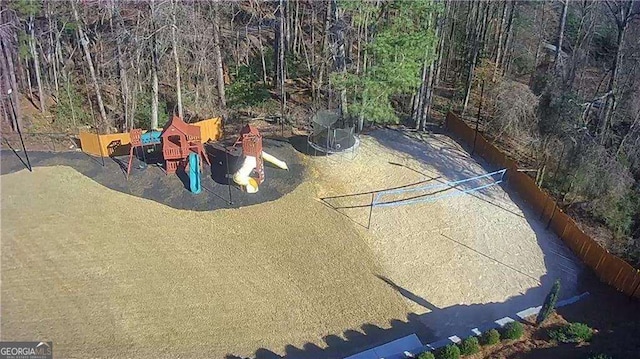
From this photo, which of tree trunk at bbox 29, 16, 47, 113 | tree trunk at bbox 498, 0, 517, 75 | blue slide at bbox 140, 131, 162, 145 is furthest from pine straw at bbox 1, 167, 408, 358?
tree trunk at bbox 498, 0, 517, 75

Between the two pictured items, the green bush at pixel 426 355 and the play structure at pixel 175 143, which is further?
the play structure at pixel 175 143

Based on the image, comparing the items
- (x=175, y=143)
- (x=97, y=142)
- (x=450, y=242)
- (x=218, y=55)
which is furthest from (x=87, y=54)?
(x=450, y=242)

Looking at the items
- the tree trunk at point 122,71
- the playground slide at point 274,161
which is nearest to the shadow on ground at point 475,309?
the playground slide at point 274,161

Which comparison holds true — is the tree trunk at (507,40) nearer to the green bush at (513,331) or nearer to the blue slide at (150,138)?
the green bush at (513,331)

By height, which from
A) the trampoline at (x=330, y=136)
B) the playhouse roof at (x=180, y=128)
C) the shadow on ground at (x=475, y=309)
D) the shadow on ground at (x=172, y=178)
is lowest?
the shadow on ground at (x=475, y=309)

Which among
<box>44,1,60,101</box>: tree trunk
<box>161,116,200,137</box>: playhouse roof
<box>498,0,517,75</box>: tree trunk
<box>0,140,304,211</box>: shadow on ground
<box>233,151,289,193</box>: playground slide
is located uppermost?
<box>498,0,517,75</box>: tree trunk

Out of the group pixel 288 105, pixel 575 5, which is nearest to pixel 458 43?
pixel 575 5

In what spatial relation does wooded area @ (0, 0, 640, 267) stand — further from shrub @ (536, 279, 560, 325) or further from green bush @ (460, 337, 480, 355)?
green bush @ (460, 337, 480, 355)
